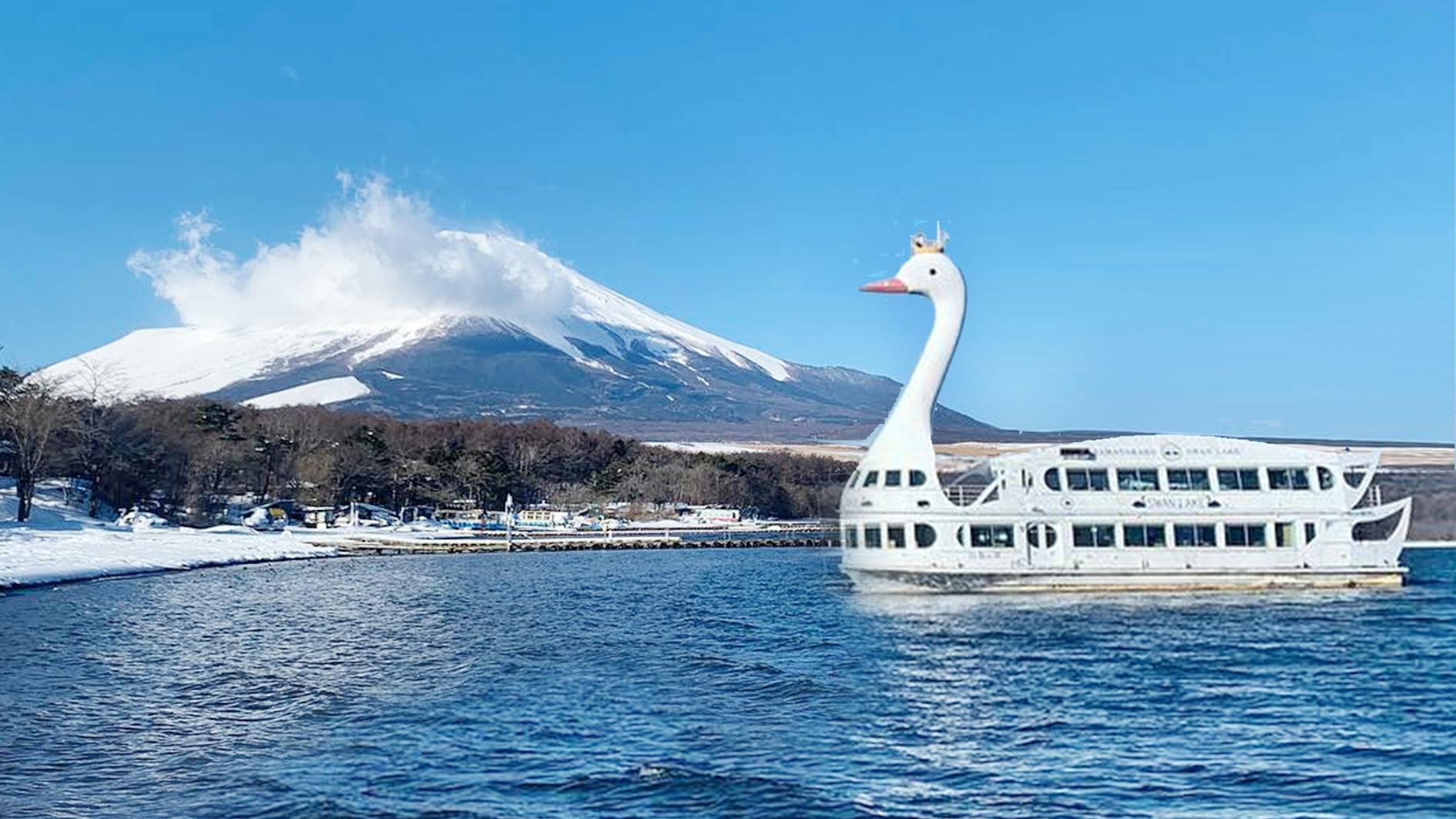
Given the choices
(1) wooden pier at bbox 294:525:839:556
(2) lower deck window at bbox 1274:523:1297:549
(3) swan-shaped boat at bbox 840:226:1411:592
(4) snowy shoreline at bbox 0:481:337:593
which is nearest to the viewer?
(3) swan-shaped boat at bbox 840:226:1411:592

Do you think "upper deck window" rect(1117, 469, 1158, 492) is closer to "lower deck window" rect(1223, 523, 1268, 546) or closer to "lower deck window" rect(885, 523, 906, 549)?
"lower deck window" rect(1223, 523, 1268, 546)

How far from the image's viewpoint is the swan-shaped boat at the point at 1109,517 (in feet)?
129

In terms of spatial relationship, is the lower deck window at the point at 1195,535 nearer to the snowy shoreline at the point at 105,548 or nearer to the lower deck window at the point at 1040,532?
the lower deck window at the point at 1040,532

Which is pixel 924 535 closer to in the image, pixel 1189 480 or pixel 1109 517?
pixel 1109 517

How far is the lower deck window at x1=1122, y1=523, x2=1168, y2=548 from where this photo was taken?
3969 centimetres

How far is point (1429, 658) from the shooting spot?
2658 cm

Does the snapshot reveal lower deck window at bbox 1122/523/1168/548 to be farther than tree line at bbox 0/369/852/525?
No

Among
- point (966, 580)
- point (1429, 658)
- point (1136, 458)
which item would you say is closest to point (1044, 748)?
point (1429, 658)

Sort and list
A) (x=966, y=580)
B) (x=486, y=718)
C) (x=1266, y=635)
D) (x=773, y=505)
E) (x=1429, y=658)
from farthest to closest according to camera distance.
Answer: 1. (x=773, y=505)
2. (x=966, y=580)
3. (x=1266, y=635)
4. (x=1429, y=658)
5. (x=486, y=718)

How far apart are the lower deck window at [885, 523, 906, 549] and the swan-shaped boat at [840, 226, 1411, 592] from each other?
0.05 meters

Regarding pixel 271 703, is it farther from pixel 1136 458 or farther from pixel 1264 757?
pixel 1136 458

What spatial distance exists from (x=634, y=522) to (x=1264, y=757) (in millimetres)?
108324

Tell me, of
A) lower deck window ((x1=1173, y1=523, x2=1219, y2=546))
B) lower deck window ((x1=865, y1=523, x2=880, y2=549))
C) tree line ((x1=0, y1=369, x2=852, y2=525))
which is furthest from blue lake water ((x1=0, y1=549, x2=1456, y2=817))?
tree line ((x1=0, y1=369, x2=852, y2=525))

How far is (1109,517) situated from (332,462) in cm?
7742
